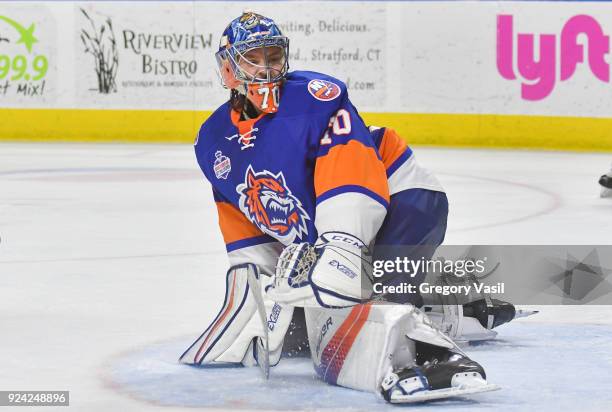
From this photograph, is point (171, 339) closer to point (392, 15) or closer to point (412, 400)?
point (412, 400)

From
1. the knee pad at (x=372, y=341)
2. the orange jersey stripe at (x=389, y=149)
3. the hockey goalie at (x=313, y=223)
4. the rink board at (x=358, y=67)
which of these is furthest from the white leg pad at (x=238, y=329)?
the rink board at (x=358, y=67)

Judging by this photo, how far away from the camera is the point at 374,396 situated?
→ 2.26 m

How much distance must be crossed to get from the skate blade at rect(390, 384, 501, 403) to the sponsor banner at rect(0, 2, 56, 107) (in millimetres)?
8809

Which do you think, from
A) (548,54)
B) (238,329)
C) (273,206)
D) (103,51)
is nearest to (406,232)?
(273,206)

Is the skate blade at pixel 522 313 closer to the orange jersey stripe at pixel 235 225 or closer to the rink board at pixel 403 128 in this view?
the orange jersey stripe at pixel 235 225

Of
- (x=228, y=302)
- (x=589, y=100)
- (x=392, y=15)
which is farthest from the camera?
(x=392, y=15)

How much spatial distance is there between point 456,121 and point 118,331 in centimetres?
749

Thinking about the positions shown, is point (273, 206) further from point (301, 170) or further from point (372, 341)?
point (372, 341)

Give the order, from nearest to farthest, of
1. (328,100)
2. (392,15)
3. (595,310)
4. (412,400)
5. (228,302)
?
(412,400) < (328,100) < (228,302) < (595,310) < (392,15)

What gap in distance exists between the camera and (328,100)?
2.44m

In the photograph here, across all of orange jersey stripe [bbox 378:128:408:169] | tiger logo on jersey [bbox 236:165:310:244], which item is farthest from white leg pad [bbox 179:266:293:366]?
orange jersey stripe [bbox 378:128:408:169]

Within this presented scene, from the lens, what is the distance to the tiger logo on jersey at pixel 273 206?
246 centimetres

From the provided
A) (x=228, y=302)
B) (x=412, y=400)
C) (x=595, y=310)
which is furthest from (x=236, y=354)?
(x=595, y=310)

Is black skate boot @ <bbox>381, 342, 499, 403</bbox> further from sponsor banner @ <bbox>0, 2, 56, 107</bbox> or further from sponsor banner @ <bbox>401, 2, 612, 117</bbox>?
sponsor banner @ <bbox>0, 2, 56, 107</bbox>
